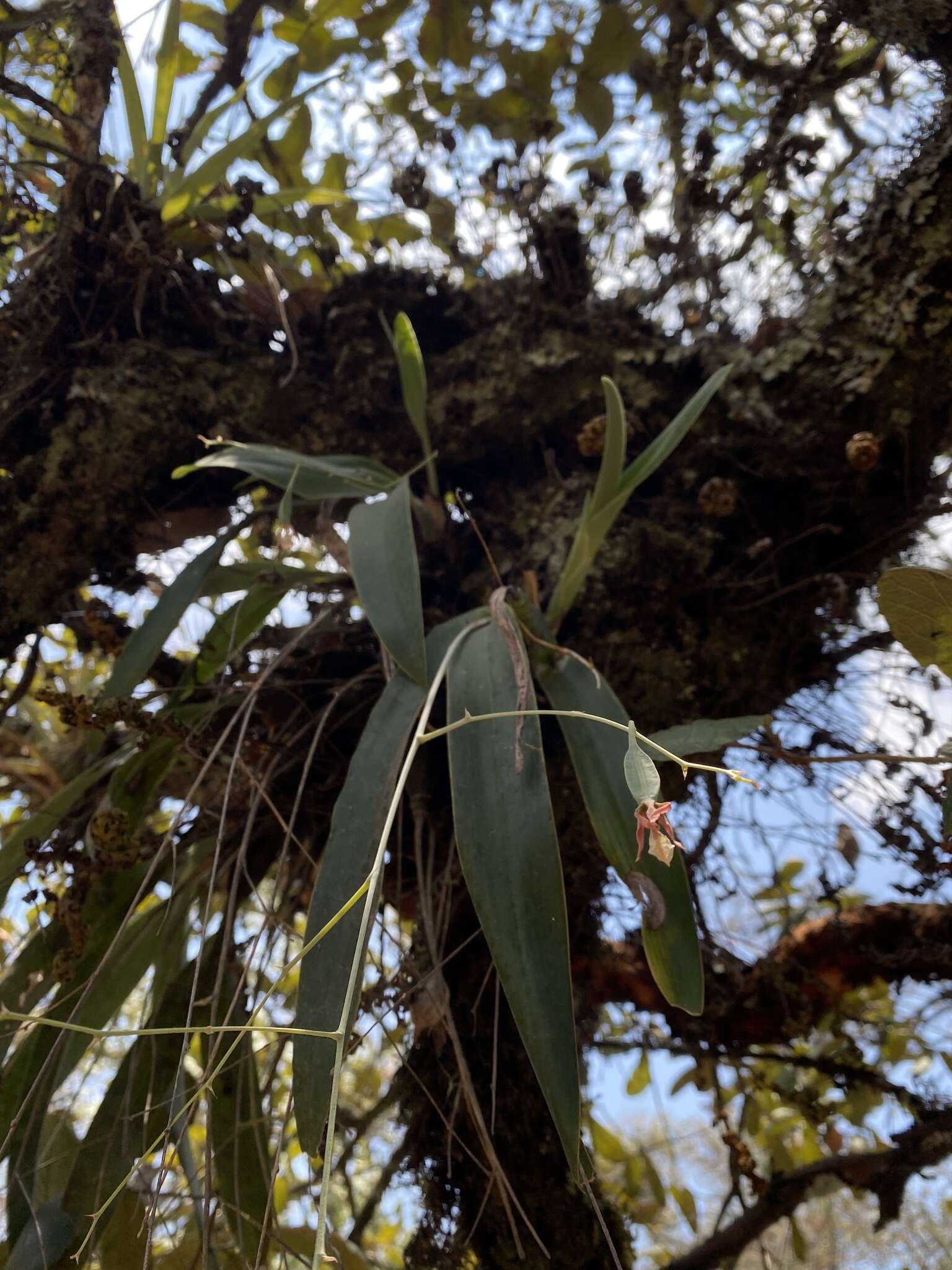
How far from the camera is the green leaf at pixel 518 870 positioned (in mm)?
462

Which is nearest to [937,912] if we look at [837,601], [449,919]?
[837,601]

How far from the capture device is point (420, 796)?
0.75 meters

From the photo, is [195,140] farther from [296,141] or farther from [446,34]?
[446,34]

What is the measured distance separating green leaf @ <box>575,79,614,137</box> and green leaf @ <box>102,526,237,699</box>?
79 centimetres

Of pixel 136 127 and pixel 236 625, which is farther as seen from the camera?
pixel 136 127

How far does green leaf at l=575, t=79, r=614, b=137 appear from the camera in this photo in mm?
1084

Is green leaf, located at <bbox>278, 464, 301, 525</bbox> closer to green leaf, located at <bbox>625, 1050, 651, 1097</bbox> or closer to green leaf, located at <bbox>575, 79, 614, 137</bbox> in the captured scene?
green leaf, located at <bbox>575, 79, 614, 137</bbox>

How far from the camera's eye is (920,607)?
534mm

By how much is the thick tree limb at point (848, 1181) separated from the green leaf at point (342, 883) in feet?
1.61

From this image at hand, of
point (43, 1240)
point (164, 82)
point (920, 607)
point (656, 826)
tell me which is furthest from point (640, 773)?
point (164, 82)

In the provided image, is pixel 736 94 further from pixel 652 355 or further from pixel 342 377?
pixel 342 377

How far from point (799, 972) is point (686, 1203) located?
411 millimetres

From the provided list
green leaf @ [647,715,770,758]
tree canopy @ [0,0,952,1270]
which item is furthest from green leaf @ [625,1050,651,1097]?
green leaf @ [647,715,770,758]

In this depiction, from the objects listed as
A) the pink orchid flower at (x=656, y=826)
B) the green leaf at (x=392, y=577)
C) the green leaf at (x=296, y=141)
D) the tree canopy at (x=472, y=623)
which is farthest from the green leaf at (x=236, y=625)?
the green leaf at (x=296, y=141)
